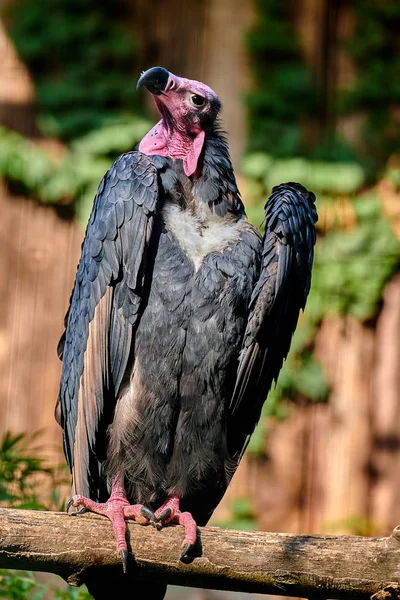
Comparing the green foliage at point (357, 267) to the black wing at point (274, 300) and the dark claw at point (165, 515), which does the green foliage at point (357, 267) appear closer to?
the black wing at point (274, 300)

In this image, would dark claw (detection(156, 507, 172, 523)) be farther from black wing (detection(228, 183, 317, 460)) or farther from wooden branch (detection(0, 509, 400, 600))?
black wing (detection(228, 183, 317, 460))

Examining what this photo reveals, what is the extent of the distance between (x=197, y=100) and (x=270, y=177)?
3.19 m

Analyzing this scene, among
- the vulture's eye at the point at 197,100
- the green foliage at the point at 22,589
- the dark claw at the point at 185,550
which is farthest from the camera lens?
the green foliage at the point at 22,589

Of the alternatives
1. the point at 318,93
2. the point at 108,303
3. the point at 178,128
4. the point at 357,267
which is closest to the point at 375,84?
the point at 318,93

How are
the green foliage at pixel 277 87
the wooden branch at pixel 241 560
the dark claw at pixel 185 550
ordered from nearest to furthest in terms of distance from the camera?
the wooden branch at pixel 241 560 → the dark claw at pixel 185 550 → the green foliage at pixel 277 87

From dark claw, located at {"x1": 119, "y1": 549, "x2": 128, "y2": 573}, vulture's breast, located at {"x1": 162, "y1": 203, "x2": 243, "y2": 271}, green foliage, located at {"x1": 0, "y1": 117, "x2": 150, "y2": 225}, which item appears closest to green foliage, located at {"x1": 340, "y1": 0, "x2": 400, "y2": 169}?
green foliage, located at {"x1": 0, "y1": 117, "x2": 150, "y2": 225}

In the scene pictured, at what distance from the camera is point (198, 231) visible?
4.27 m

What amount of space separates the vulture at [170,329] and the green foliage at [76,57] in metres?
3.41

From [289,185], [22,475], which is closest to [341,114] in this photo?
[289,185]

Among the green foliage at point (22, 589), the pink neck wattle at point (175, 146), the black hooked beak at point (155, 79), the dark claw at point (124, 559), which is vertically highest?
the black hooked beak at point (155, 79)

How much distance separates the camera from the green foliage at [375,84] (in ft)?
25.5

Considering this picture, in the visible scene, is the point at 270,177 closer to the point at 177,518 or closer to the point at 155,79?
the point at 155,79

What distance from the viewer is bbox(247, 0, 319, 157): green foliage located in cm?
771

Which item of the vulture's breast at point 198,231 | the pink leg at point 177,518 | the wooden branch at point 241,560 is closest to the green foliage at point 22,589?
the pink leg at point 177,518
